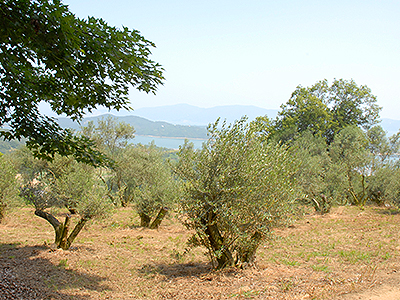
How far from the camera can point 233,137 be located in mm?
8625

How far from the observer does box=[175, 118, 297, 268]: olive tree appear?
8250 millimetres

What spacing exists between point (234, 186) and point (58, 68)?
18.7 ft

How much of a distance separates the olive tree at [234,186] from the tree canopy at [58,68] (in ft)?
9.16

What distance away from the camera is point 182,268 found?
10781mm

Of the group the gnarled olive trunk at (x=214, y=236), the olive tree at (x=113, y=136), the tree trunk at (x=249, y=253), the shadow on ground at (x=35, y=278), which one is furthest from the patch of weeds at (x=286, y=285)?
the olive tree at (x=113, y=136)

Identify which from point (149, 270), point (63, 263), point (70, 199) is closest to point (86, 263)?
point (63, 263)

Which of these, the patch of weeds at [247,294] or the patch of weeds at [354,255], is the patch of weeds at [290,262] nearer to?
the patch of weeds at [354,255]

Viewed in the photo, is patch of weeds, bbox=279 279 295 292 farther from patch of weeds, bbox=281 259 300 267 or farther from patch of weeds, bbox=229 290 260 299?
patch of weeds, bbox=281 259 300 267

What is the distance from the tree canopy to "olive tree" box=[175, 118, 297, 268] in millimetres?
2793

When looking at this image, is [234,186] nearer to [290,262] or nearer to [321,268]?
[321,268]

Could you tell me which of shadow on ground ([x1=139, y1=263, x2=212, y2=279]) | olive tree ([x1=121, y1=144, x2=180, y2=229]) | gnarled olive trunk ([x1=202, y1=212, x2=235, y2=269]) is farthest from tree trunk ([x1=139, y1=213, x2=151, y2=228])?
gnarled olive trunk ([x1=202, y1=212, x2=235, y2=269])

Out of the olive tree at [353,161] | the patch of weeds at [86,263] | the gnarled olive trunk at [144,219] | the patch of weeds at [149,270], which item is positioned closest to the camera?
the patch of weeds at [149,270]

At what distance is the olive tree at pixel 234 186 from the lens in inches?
325

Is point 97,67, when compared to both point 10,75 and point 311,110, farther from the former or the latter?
point 311,110
